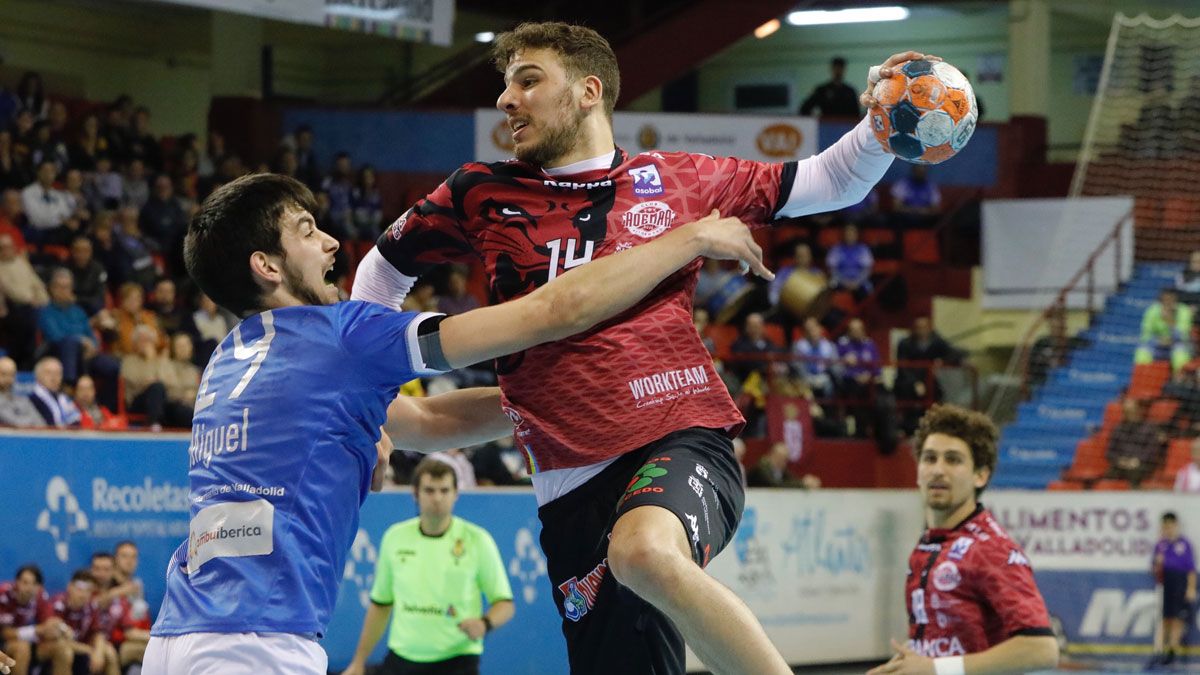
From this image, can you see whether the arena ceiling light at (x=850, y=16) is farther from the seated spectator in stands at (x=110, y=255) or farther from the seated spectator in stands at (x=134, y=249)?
the seated spectator in stands at (x=110, y=255)

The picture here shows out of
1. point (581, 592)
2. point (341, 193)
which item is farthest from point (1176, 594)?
point (581, 592)

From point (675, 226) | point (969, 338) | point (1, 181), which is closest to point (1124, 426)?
point (969, 338)

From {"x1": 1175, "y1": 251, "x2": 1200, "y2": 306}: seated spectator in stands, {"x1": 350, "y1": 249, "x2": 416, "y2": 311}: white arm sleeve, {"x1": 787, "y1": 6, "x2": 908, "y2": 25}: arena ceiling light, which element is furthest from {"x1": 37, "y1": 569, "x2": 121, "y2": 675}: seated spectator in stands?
{"x1": 787, "y1": 6, "x2": 908, "y2": 25}: arena ceiling light

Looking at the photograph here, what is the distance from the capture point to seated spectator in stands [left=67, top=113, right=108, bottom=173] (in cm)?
1794

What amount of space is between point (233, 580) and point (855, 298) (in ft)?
66.4

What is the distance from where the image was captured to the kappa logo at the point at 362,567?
1316 cm

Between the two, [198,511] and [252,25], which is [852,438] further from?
[198,511]

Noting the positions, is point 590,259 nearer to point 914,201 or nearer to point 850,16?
point 914,201

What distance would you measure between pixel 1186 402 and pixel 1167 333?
5.60 ft

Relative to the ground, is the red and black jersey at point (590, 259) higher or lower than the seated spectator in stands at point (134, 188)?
lower

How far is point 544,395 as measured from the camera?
4.91m

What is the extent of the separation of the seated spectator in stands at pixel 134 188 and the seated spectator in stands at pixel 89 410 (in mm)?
5080

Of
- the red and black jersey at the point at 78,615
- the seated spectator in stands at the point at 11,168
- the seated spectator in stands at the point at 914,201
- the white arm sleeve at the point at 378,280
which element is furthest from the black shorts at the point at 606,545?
the seated spectator in stands at the point at 914,201

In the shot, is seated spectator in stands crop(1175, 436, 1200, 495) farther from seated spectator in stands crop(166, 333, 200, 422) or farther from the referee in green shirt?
seated spectator in stands crop(166, 333, 200, 422)
